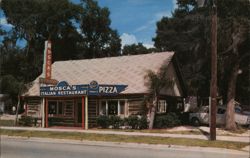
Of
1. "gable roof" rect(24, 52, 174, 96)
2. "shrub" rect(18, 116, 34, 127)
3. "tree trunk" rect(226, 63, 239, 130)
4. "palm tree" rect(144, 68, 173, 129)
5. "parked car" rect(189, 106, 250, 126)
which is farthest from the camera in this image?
"shrub" rect(18, 116, 34, 127)

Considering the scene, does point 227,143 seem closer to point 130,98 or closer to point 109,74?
point 130,98

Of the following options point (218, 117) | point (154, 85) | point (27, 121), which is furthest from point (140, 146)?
point (27, 121)

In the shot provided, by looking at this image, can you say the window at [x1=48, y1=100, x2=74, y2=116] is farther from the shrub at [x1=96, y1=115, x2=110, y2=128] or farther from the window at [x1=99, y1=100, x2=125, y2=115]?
the shrub at [x1=96, y1=115, x2=110, y2=128]

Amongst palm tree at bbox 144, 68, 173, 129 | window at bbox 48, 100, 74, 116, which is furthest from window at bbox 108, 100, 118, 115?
window at bbox 48, 100, 74, 116

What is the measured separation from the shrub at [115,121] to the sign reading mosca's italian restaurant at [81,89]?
6.26ft

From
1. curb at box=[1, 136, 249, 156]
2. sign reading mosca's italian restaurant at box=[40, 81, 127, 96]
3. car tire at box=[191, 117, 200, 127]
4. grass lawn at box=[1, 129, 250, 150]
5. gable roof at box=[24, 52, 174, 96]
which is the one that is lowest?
curb at box=[1, 136, 249, 156]

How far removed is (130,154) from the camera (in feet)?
53.8

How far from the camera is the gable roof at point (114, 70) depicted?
3312 cm

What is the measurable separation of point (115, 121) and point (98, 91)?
241cm

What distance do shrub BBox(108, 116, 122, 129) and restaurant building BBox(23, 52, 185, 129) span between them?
1.63 metres

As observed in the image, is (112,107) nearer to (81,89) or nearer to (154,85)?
(81,89)

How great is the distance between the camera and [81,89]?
30484 mm

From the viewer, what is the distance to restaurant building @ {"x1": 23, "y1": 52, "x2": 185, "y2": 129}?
31.4 m

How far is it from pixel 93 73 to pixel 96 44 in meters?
28.8
